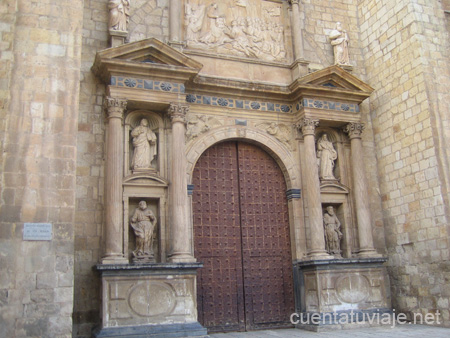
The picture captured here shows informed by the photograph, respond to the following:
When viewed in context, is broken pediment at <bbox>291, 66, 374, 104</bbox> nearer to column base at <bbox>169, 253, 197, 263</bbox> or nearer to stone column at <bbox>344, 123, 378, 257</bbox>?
stone column at <bbox>344, 123, 378, 257</bbox>

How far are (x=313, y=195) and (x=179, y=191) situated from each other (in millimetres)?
3025

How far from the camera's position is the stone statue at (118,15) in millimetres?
10523

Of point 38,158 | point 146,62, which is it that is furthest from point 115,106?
point 38,158

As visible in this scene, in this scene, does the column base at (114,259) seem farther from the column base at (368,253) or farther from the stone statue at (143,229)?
the column base at (368,253)

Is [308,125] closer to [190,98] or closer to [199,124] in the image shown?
[199,124]

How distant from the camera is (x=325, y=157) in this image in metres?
11.9

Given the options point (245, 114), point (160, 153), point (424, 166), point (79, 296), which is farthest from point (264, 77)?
point (79, 296)

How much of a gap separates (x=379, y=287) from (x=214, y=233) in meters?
3.70

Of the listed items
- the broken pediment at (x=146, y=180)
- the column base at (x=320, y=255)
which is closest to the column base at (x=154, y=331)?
the broken pediment at (x=146, y=180)

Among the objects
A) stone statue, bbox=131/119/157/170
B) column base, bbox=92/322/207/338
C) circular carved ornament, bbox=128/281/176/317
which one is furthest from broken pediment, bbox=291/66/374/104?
column base, bbox=92/322/207/338

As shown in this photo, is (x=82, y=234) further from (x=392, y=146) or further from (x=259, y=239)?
(x=392, y=146)

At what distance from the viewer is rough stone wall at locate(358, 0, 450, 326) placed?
10.6m

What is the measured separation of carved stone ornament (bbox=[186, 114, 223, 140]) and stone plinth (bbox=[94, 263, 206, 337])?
2992 millimetres

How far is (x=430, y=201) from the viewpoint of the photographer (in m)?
10.8
